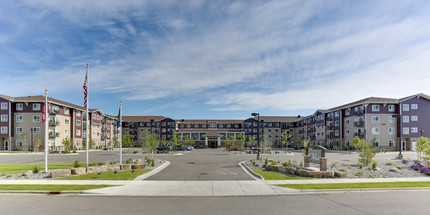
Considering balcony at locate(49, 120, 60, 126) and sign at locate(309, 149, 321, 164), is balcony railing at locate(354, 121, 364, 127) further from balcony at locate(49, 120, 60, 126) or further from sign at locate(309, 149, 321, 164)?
balcony at locate(49, 120, 60, 126)

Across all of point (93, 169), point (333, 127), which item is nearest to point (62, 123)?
point (93, 169)

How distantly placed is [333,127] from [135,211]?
66.4 metres

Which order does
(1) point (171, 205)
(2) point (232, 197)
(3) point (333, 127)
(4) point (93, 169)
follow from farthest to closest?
(3) point (333, 127) → (4) point (93, 169) → (2) point (232, 197) → (1) point (171, 205)

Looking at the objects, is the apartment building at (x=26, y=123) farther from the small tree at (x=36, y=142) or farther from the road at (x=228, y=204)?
the road at (x=228, y=204)

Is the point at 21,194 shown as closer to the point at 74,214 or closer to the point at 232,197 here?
the point at 74,214

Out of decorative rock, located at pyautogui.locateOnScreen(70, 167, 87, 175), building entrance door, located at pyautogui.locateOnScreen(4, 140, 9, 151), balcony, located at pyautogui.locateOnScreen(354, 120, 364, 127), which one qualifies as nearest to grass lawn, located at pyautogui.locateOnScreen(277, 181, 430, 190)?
decorative rock, located at pyautogui.locateOnScreen(70, 167, 87, 175)

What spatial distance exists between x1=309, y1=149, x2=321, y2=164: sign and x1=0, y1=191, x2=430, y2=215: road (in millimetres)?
6911

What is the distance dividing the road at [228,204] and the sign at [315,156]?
6911 millimetres

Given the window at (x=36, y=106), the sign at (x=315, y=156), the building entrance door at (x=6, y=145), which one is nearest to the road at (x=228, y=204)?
the sign at (x=315, y=156)

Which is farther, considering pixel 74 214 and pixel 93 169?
pixel 93 169

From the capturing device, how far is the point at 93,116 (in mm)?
71250

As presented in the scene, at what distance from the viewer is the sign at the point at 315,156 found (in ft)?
62.4

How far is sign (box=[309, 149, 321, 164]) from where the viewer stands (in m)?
19.0

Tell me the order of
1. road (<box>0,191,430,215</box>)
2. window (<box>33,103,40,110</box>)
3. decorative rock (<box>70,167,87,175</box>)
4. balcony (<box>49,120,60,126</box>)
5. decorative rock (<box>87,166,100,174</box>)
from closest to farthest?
road (<box>0,191,430,215</box>), decorative rock (<box>70,167,87,175</box>), decorative rock (<box>87,166,100,174</box>), window (<box>33,103,40,110</box>), balcony (<box>49,120,60,126</box>)
